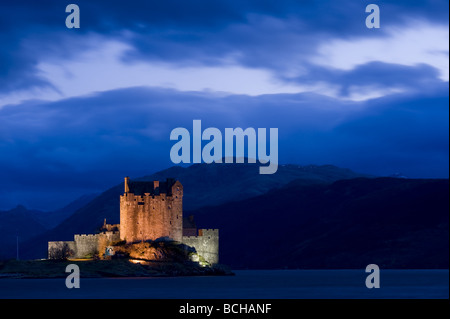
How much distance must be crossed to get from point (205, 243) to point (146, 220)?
44.8 feet

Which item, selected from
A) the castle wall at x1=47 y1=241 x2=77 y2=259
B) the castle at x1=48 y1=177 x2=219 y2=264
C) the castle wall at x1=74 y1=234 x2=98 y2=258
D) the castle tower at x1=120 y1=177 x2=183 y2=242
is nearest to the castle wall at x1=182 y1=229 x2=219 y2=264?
the castle at x1=48 y1=177 x2=219 y2=264

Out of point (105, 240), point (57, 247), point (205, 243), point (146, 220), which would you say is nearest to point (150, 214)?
point (146, 220)

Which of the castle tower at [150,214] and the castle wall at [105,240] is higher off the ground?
the castle tower at [150,214]

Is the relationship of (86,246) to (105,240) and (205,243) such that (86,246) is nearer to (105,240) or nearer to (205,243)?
(105,240)

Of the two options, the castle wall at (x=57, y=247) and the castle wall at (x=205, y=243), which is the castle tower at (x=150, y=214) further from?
the castle wall at (x=57, y=247)

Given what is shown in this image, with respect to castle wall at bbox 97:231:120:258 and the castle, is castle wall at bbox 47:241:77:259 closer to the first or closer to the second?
the castle

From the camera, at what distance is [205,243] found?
15800 cm

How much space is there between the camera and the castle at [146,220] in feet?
493

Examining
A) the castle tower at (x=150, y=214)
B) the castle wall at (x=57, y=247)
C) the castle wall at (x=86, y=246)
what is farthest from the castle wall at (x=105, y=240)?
the castle wall at (x=57, y=247)

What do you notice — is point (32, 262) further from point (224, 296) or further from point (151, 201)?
point (224, 296)
